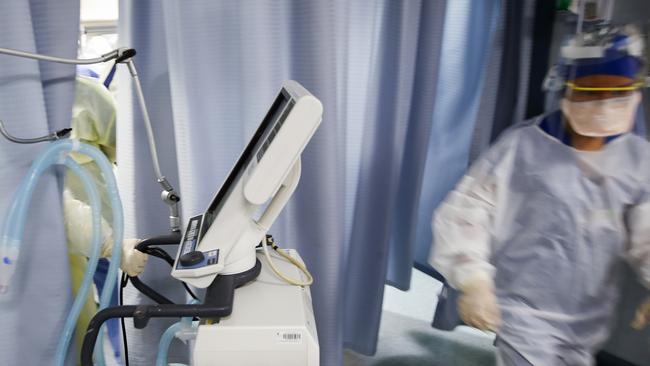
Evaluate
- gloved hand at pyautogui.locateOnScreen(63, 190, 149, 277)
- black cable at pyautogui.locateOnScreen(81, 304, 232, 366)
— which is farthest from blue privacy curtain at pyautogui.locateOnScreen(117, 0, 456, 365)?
black cable at pyautogui.locateOnScreen(81, 304, 232, 366)

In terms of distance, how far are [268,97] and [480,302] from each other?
2.54ft

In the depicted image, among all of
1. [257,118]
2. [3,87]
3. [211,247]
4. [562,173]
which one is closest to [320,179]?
[257,118]

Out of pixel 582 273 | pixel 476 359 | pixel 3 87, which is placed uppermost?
pixel 3 87

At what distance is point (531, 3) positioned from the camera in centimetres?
166

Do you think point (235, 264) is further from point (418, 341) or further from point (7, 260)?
point (418, 341)

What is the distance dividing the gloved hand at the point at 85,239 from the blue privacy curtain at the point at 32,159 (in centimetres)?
6

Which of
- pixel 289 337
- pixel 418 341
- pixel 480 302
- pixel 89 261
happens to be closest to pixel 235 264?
pixel 289 337

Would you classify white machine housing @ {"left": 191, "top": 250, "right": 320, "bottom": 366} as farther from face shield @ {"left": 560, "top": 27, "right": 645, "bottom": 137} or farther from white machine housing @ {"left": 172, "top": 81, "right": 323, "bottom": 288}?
face shield @ {"left": 560, "top": 27, "right": 645, "bottom": 137}

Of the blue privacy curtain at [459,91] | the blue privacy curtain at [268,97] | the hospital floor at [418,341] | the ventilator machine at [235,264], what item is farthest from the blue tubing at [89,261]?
the blue privacy curtain at [459,91]

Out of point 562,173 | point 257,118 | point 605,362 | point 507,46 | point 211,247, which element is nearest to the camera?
point 211,247

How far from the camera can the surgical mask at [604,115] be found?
1109mm

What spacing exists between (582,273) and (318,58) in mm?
905

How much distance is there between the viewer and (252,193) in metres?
0.79

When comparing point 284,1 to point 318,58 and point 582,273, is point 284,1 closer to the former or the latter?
point 318,58
